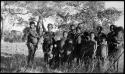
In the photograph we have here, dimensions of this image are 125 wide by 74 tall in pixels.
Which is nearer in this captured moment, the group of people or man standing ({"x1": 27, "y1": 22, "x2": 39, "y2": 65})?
the group of people

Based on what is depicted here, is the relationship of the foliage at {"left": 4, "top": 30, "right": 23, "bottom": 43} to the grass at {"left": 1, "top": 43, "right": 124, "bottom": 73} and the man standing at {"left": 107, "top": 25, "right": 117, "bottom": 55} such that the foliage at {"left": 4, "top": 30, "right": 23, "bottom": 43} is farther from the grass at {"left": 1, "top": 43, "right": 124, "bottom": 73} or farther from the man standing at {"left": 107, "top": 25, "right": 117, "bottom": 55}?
the man standing at {"left": 107, "top": 25, "right": 117, "bottom": 55}

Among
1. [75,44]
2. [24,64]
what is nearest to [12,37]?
[24,64]

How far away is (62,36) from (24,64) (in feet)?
4.23

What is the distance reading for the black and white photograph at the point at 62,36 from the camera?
9922 millimetres

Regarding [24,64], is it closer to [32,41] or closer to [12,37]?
[32,41]

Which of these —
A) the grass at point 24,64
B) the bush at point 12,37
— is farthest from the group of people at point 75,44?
the bush at point 12,37

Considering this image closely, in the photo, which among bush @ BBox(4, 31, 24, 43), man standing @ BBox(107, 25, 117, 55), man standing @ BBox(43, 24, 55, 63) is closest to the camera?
man standing @ BBox(107, 25, 117, 55)

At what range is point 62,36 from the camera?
10133mm

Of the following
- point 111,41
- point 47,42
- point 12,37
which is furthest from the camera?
→ point 12,37

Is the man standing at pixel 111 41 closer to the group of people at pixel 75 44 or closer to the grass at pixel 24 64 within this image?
the group of people at pixel 75 44

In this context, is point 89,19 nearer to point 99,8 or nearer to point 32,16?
point 99,8

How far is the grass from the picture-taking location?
32.5 ft

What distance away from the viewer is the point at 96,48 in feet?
32.6

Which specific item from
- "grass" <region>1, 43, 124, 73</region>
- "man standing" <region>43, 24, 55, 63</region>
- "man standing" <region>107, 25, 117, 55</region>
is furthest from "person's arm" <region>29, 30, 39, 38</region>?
"man standing" <region>107, 25, 117, 55</region>
